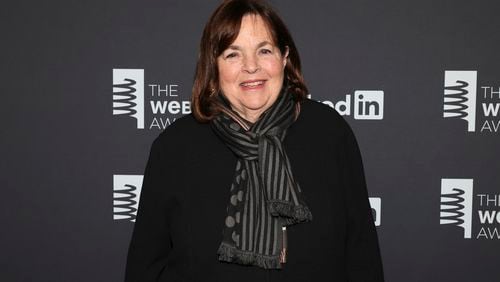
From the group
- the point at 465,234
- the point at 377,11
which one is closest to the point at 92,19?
the point at 377,11

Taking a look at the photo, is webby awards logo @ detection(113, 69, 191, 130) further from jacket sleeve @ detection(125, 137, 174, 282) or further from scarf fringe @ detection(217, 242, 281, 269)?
scarf fringe @ detection(217, 242, 281, 269)

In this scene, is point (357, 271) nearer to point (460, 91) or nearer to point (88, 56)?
point (460, 91)

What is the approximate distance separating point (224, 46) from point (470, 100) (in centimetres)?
116

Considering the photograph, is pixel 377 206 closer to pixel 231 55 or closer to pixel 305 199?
pixel 305 199

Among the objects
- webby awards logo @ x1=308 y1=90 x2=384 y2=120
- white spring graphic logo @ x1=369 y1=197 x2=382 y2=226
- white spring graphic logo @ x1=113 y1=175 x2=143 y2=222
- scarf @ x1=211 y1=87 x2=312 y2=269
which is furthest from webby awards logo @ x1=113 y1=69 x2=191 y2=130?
white spring graphic logo @ x1=369 y1=197 x2=382 y2=226

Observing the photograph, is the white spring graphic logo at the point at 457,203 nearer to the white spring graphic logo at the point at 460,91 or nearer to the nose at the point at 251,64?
the white spring graphic logo at the point at 460,91

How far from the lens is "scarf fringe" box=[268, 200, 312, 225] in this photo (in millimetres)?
1391

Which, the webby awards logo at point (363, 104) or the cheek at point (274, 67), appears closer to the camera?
the cheek at point (274, 67)

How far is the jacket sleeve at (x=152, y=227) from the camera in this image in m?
1.51

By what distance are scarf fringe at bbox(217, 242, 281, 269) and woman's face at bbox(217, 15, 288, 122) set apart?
373mm

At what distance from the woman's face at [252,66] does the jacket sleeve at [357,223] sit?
0.84 feet

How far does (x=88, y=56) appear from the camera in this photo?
2178mm

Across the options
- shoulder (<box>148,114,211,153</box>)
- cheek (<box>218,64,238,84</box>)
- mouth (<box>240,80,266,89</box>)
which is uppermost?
cheek (<box>218,64,238,84</box>)

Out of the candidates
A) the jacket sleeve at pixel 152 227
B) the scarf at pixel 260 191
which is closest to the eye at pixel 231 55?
the scarf at pixel 260 191
